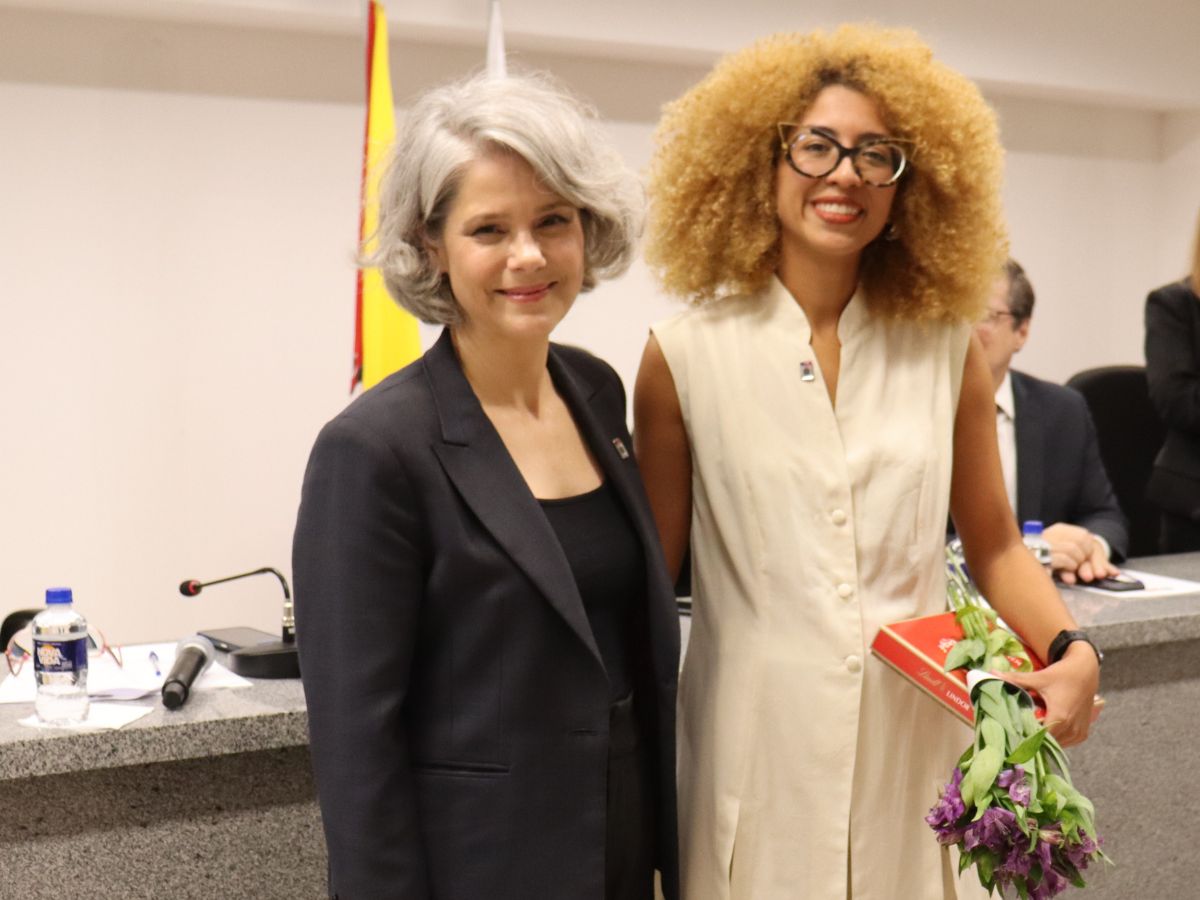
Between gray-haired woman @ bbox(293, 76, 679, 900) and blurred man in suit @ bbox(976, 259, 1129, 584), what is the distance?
1872 mm

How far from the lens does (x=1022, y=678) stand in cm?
165

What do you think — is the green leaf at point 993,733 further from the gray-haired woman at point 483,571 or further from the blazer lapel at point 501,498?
the blazer lapel at point 501,498

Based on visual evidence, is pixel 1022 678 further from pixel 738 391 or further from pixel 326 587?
pixel 326 587

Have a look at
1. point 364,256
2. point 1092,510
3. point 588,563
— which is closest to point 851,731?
point 588,563

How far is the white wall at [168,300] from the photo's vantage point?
4012 millimetres

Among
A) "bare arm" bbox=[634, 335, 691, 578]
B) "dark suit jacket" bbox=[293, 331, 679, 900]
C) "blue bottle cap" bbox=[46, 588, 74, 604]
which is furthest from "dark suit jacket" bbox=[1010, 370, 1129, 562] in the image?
"blue bottle cap" bbox=[46, 588, 74, 604]

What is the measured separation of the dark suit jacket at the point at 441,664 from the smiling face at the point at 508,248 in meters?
0.09

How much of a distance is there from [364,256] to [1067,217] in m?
4.75

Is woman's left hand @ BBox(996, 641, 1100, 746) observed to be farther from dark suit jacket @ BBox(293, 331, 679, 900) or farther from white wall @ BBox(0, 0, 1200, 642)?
white wall @ BBox(0, 0, 1200, 642)

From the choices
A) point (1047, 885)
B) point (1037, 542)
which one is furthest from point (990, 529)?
point (1037, 542)

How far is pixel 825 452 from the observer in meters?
1.73

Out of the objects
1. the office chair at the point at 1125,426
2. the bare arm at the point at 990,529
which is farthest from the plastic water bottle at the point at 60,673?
the office chair at the point at 1125,426

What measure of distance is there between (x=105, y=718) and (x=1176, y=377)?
273 cm

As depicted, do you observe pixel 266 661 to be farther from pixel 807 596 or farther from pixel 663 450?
pixel 807 596
